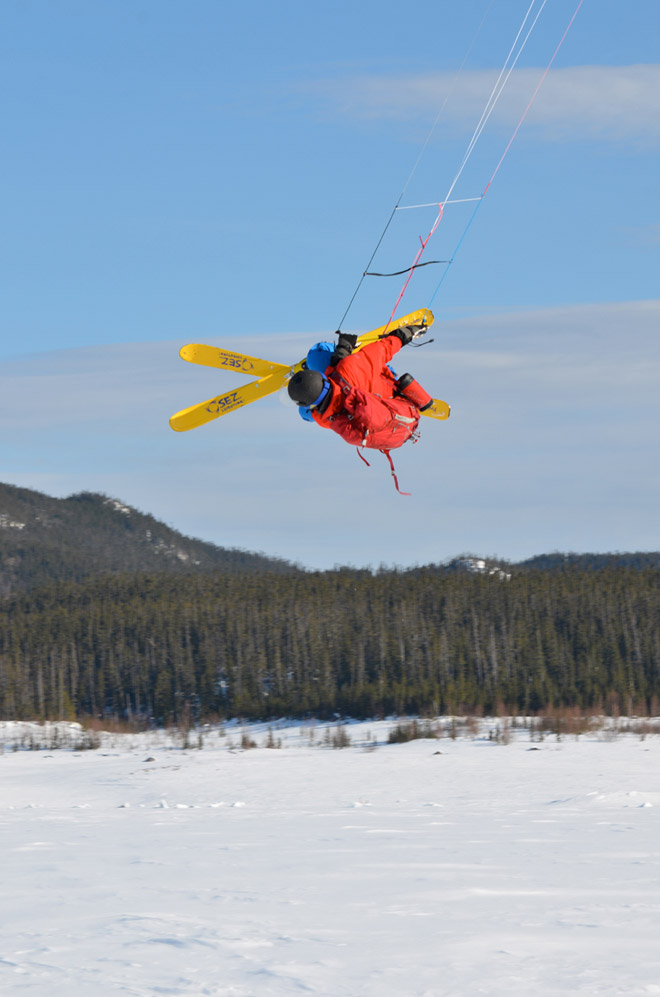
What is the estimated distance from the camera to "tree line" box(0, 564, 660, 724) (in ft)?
246

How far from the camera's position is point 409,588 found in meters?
95.8

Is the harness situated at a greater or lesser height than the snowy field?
greater

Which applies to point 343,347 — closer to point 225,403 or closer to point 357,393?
point 357,393

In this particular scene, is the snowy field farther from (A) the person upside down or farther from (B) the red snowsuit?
(B) the red snowsuit

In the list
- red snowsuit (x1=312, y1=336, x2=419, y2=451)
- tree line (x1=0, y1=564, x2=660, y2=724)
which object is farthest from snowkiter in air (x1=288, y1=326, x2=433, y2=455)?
tree line (x1=0, y1=564, x2=660, y2=724)

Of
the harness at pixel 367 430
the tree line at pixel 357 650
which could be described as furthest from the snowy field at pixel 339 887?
the tree line at pixel 357 650

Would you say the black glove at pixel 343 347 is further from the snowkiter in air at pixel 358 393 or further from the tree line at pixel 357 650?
the tree line at pixel 357 650

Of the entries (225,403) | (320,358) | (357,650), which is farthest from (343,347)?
(357,650)

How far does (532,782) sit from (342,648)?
187ft

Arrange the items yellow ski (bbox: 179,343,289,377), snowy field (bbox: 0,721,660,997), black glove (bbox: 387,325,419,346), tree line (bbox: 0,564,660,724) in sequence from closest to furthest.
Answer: snowy field (bbox: 0,721,660,997), yellow ski (bbox: 179,343,289,377), black glove (bbox: 387,325,419,346), tree line (bbox: 0,564,660,724)

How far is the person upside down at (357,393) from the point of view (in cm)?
1178

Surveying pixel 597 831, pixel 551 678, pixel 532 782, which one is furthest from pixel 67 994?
pixel 551 678

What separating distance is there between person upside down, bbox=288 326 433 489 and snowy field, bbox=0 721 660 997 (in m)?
4.86

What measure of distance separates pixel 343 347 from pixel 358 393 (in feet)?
1.86
